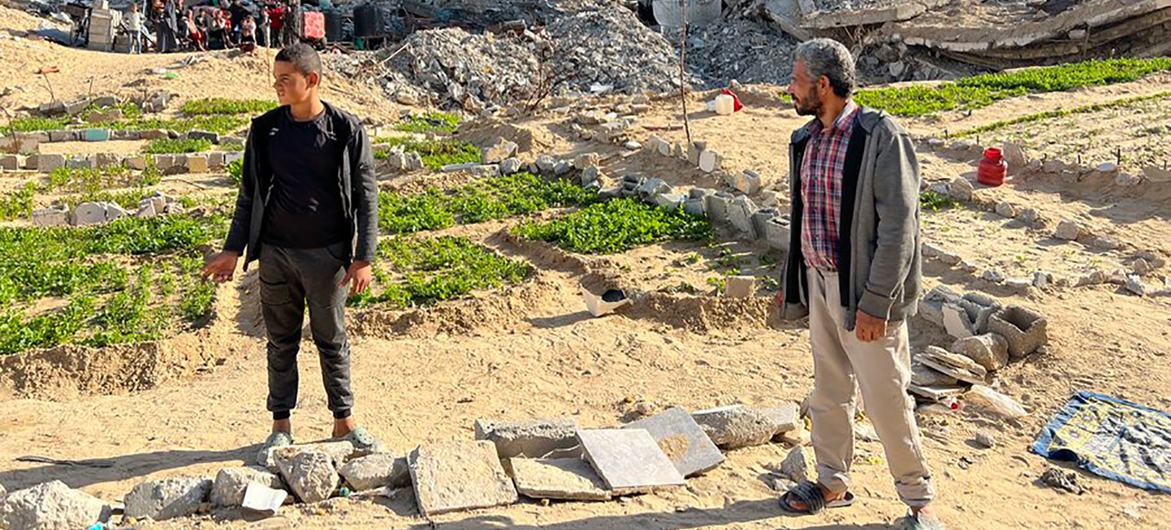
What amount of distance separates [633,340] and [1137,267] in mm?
4597

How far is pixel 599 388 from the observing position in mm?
6402

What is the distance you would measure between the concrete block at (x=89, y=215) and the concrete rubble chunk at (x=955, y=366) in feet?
28.2

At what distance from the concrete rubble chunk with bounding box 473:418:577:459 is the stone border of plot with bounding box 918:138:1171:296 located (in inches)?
177

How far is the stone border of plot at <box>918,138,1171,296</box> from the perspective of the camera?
8102 mm

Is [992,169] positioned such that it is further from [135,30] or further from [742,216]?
[135,30]

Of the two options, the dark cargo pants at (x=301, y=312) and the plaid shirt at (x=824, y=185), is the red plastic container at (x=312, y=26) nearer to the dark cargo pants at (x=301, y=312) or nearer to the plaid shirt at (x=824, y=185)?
the dark cargo pants at (x=301, y=312)

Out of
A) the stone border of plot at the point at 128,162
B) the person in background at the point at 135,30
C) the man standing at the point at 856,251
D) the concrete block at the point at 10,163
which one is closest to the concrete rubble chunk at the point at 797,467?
the man standing at the point at 856,251

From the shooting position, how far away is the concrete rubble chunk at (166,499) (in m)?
4.39

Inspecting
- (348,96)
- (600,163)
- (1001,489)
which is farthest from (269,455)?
(348,96)

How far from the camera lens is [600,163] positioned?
1395 cm

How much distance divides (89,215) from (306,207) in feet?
23.4

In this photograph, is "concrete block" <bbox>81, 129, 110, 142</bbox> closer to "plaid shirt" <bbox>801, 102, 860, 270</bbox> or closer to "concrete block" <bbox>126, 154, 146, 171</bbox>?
"concrete block" <bbox>126, 154, 146, 171</bbox>

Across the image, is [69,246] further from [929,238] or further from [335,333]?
[929,238]

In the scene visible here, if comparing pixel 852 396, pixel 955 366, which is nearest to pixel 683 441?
pixel 852 396
